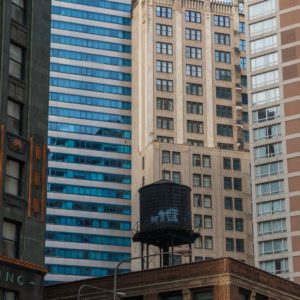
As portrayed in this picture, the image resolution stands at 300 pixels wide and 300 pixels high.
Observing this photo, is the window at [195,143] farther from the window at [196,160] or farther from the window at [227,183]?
the window at [227,183]

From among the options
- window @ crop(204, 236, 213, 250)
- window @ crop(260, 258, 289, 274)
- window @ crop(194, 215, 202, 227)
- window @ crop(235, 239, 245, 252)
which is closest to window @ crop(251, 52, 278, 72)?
window @ crop(194, 215, 202, 227)

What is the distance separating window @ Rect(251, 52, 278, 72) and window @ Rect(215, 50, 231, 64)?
85.0 ft

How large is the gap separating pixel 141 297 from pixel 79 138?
10106 cm

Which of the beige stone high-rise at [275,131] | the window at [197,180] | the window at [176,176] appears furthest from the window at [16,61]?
the window at [197,180]

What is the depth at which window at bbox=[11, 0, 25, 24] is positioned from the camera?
5738 cm

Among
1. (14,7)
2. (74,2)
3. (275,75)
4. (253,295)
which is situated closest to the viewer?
(14,7)

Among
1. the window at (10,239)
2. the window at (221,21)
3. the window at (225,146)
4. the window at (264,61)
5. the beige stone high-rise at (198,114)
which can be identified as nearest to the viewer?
the window at (10,239)

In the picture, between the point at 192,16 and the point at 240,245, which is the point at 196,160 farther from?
the point at 192,16

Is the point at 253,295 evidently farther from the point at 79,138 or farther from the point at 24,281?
the point at 79,138

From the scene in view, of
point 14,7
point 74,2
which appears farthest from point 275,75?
point 14,7

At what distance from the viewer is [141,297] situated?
6638cm

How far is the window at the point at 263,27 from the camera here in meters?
134

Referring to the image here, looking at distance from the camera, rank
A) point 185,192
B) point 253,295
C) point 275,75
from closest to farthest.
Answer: point 253,295, point 185,192, point 275,75

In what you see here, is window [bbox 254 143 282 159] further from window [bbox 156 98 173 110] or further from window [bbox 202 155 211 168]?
window [bbox 156 98 173 110]
